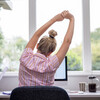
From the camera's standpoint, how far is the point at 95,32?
3.54 m

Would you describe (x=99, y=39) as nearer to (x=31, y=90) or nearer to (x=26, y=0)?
(x=26, y=0)

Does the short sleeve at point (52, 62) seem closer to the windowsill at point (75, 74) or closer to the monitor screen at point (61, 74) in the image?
the monitor screen at point (61, 74)

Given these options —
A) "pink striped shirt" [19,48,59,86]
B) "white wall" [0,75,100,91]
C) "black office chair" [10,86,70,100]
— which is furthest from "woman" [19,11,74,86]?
"white wall" [0,75,100,91]

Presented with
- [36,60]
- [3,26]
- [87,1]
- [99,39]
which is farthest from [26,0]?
[36,60]

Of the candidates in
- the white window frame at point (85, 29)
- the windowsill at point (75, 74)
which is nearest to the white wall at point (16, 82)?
the windowsill at point (75, 74)

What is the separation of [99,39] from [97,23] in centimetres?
24

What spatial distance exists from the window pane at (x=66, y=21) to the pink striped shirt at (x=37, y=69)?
2013 millimetres

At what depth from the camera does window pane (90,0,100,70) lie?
11.5 ft

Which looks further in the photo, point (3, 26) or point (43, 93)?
point (3, 26)

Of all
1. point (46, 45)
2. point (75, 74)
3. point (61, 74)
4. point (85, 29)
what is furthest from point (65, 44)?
point (85, 29)

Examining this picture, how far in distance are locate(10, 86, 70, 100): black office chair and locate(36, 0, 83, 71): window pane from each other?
7.07ft

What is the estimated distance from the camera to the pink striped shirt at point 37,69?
4.81ft

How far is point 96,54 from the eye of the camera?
11.5 feet

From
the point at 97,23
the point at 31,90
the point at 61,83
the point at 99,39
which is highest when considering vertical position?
the point at 97,23
